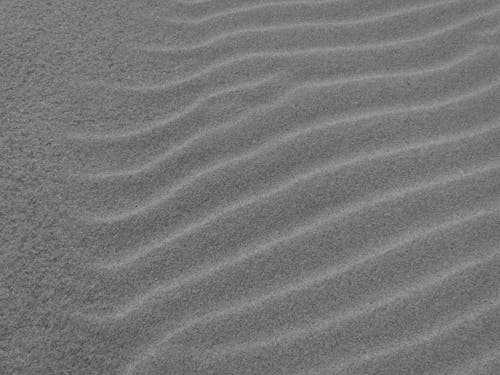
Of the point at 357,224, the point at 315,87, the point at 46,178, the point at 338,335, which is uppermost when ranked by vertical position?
the point at 315,87

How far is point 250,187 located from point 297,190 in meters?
0.15

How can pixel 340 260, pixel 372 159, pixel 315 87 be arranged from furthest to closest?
pixel 315 87, pixel 372 159, pixel 340 260

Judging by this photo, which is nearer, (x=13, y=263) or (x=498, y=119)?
(x=13, y=263)

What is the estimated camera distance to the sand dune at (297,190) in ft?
5.25

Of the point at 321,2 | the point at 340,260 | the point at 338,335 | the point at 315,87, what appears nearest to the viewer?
the point at 338,335

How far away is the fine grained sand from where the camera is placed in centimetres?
159

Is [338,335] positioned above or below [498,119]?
below

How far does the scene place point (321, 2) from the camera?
2.31m

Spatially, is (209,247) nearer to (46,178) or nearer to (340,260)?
(340,260)

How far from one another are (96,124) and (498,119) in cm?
137

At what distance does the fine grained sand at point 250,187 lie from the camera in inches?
62.8

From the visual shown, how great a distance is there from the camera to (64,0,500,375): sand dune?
5.25ft

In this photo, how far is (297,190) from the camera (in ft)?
6.02

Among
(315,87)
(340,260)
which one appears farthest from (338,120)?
(340,260)
